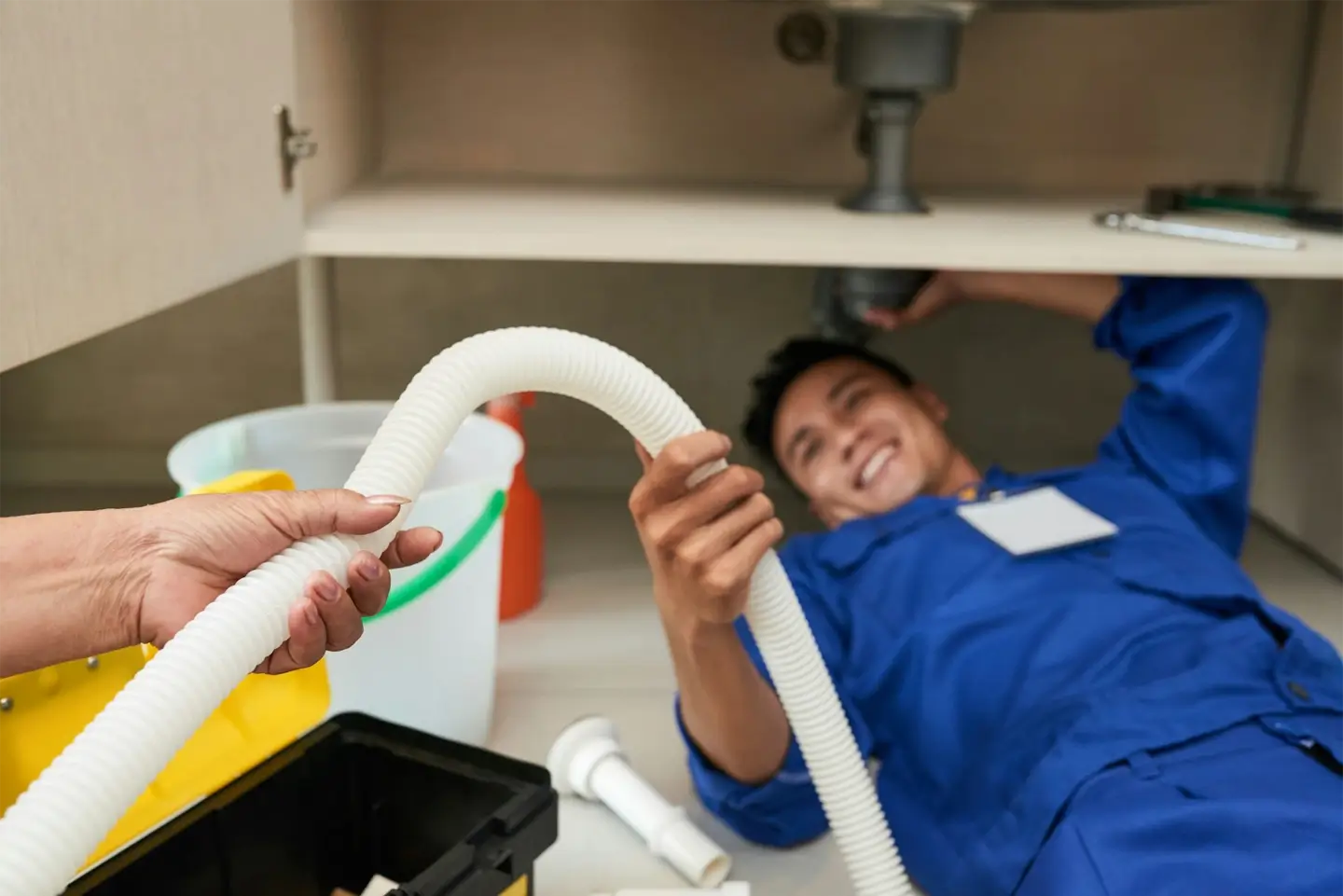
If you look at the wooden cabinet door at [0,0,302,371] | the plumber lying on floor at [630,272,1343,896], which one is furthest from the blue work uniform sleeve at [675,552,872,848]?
the wooden cabinet door at [0,0,302,371]

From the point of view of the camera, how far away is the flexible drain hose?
403 mm

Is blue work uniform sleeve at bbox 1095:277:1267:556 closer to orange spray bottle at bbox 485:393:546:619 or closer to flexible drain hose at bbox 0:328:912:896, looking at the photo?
flexible drain hose at bbox 0:328:912:896

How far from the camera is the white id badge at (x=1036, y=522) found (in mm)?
948

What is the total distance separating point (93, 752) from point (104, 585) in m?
0.14

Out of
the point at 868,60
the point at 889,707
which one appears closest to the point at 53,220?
the point at 889,707

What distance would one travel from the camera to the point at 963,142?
147cm

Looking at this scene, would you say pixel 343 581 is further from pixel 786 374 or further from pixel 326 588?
pixel 786 374

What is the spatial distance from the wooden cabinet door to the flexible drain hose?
0.21m

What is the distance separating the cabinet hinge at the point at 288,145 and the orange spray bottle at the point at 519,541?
31cm

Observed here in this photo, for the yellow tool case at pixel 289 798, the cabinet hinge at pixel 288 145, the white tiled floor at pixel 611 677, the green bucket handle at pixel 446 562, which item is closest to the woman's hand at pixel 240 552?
the yellow tool case at pixel 289 798

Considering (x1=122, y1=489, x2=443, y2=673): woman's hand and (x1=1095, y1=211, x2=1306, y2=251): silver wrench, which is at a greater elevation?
(x1=1095, y1=211, x2=1306, y2=251): silver wrench

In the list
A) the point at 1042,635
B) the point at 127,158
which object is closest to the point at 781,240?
the point at 1042,635

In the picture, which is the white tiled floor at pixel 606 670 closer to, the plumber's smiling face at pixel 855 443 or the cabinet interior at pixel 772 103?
the plumber's smiling face at pixel 855 443

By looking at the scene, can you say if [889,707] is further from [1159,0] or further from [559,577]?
[1159,0]
